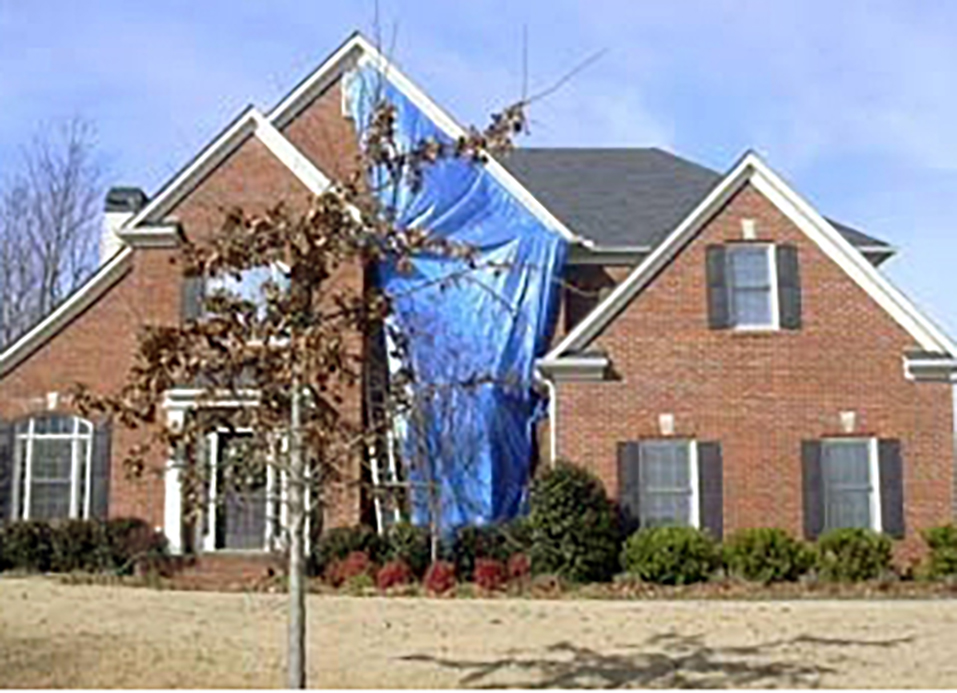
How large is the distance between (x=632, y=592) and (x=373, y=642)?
6421 mm

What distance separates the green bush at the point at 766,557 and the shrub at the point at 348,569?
544 centimetres

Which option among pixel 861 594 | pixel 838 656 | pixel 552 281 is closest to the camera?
pixel 838 656

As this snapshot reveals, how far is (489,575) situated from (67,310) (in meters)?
9.36

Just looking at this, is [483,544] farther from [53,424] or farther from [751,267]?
[53,424]

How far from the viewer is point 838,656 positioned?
498 inches

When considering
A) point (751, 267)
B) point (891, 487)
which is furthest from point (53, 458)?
point (891, 487)

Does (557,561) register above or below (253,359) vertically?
below

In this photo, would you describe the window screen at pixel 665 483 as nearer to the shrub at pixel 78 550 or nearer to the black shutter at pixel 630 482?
the black shutter at pixel 630 482

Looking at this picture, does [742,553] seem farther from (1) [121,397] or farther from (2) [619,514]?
(1) [121,397]

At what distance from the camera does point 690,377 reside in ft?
74.2

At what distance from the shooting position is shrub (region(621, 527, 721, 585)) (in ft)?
65.7

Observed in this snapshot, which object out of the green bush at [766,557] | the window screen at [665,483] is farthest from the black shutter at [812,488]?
the window screen at [665,483]

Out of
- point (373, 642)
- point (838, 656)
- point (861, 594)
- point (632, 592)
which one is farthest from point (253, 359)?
point (861, 594)

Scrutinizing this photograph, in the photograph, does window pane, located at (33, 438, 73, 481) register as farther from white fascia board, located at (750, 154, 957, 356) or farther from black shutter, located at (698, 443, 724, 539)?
white fascia board, located at (750, 154, 957, 356)
